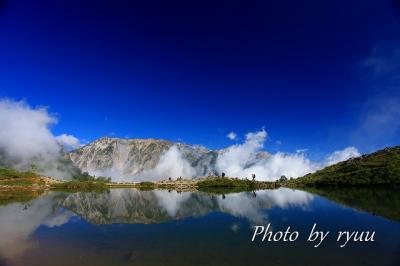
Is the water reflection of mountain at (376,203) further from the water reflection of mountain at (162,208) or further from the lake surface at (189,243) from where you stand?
the water reflection of mountain at (162,208)

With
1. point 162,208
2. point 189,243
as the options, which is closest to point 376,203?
point 162,208

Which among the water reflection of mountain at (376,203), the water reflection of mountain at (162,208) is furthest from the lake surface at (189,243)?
the water reflection of mountain at (162,208)

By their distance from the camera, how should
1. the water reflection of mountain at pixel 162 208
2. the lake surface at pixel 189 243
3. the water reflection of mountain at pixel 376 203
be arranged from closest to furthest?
the lake surface at pixel 189 243 < the water reflection of mountain at pixel 376 203 < the water reflection of mountain at pixel 162 208

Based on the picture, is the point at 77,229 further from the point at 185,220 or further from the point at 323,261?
the point at 323,261

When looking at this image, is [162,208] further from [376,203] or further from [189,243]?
[376,203]

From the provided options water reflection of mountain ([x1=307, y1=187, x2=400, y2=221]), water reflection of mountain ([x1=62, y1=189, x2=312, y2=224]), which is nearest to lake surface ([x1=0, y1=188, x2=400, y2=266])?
water reflection of mountain ([x1=307, y1=187, x2=400, y2=221])

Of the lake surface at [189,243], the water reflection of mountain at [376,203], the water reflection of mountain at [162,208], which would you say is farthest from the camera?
the water reflection of mountain at [162,208]

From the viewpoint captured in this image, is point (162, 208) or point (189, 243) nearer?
point (189, 243)

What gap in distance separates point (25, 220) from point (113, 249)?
33536 millimetres

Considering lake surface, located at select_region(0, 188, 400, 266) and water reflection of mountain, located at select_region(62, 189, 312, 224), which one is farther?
water reflection of mountain, located at select_region(62, 189, 312, 224)

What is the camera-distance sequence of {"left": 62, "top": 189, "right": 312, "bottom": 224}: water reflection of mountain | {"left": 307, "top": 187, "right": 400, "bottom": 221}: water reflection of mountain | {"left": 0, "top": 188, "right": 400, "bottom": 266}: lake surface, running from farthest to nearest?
{"left": 62, "top": 189, "right": 312, "bottom": 224}: water reflection of mountain
{"left": 307, "top": 187, "right": 400, "bottom": 221}: water reflection of mountain
{"left": 0, "top": 188, "right": 400, "bottom": 266}: lake surface

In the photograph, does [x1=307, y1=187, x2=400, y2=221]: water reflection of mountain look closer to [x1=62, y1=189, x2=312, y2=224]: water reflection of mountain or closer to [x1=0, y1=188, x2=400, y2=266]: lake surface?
[x1=0, y1=188, x2=400, y2=266]: lake surface

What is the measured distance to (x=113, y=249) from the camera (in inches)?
1336

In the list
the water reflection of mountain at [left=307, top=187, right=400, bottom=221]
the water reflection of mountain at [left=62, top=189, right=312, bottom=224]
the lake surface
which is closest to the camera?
the lake surface
